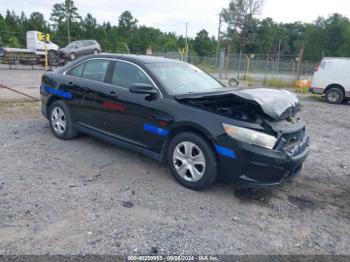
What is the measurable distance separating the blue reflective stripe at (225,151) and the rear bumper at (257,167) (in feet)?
0.12

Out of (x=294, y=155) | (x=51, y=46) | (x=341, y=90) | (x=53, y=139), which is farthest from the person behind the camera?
(x=51, y=46)

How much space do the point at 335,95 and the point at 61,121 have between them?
37.5ft

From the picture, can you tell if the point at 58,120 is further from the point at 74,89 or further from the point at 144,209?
the point at 144,209

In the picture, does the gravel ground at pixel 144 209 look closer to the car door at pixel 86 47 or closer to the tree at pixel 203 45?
the car door at pixel 86 47

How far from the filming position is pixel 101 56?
522 centimetres

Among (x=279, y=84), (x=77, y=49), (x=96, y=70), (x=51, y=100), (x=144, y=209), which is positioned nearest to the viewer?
(x=144, y=209)

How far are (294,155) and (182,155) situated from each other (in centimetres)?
134

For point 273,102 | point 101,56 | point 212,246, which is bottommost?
point 212,246

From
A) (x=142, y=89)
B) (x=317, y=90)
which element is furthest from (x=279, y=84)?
(x=142, y=89)

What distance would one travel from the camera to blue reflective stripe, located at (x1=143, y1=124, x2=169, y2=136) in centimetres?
412

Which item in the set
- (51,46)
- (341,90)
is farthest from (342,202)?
(51,46)

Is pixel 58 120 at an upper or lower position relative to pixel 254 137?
lower

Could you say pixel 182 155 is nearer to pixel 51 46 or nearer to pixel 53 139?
pixel 53 139

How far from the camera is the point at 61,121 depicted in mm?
5629
